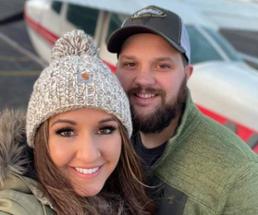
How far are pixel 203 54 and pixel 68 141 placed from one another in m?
5.26

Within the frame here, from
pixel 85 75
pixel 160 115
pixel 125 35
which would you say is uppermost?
pixel 85 75

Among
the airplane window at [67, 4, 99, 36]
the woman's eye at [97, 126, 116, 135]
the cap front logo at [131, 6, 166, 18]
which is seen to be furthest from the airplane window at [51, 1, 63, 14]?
the woman's eye at [97, 126, 116, 135]

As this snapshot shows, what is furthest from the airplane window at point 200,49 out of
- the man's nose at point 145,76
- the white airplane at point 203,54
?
the man's nose at point 145,76

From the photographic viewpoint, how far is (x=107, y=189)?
85.2 inches

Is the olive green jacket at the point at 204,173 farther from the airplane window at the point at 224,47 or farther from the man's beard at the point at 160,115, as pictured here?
the airplane window at the point at 224,47

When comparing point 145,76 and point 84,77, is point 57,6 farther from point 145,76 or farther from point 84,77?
point 84,77

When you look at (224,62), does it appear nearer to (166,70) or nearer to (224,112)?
(224,112)

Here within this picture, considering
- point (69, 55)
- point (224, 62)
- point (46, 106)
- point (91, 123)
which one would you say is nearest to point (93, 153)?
point (91, 123)

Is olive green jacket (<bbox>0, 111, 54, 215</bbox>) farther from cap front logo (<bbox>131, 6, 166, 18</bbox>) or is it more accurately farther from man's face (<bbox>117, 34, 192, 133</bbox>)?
A: cap front logo (<bbox>131, 6, 166, 18</bbox>)

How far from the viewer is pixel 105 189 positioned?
2150 millimetres

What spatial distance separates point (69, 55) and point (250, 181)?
95 cm

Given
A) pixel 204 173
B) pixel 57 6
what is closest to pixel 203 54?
pixel 57 6

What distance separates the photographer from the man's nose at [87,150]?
1850 millimetres

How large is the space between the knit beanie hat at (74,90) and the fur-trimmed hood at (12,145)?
0.06m
